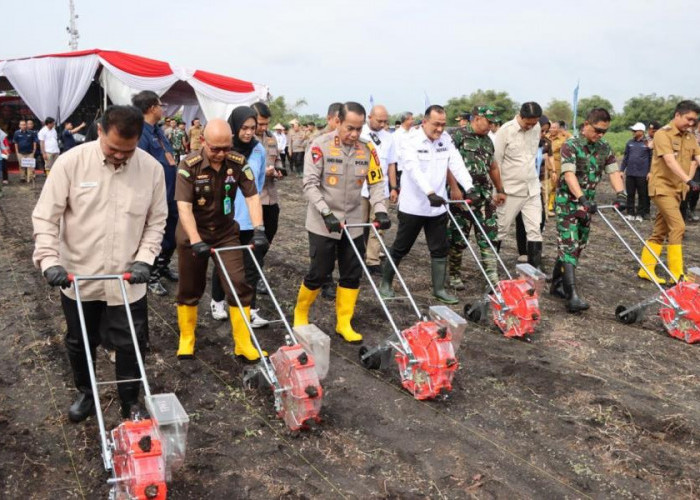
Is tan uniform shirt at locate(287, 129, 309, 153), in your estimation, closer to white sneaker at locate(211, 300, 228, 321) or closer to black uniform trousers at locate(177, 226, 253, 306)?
white sneaker at locate(211, 300, 228, 321)

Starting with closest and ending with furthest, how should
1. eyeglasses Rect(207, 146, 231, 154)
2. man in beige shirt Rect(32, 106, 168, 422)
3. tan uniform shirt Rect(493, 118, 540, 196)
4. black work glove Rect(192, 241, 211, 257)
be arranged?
man in beige shirt Rect(32, 106, 168, 422)
black work glove Rect(192, 241, 211, 257)
eyeglasses Rect(207, 146, 231, 154)
tan uniform shirt Rect(493, 118, 540, 196)

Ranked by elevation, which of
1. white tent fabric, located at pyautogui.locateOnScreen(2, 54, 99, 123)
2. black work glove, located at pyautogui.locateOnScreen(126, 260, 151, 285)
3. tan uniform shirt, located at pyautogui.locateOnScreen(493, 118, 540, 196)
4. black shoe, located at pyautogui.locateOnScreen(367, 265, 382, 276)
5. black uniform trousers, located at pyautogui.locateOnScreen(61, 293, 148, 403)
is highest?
white tent fabric, located at pyautogui.locateOnScreen(2, 54, 99, 123)

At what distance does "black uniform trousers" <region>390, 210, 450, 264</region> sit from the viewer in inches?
246

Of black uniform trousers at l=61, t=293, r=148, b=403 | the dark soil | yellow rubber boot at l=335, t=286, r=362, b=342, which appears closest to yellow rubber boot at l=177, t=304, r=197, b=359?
the dark soil

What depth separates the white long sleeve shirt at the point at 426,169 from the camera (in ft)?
20.0

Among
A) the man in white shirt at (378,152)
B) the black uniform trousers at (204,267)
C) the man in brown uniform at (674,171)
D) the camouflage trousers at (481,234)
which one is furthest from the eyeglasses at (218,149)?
the man in brown uniform at (674,171)

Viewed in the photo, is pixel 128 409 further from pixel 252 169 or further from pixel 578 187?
pixel 578 187

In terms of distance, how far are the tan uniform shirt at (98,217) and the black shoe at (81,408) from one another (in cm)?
78

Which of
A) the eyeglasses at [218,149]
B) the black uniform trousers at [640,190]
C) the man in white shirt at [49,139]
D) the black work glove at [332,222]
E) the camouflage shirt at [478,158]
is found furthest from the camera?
the man in white shirt at [49,139]

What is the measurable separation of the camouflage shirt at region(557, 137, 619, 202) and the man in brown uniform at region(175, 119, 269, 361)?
3.31 metres

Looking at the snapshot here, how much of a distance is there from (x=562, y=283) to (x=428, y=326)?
3.01m

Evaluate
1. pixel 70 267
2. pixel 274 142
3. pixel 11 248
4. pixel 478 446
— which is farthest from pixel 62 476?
pixel 11 248

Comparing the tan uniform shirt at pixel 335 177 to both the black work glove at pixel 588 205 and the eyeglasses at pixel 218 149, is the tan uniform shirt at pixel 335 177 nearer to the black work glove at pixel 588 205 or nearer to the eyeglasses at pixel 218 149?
the eyeglasses at pixel 218 149

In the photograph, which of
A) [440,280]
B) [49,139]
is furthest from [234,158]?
[49,139]
